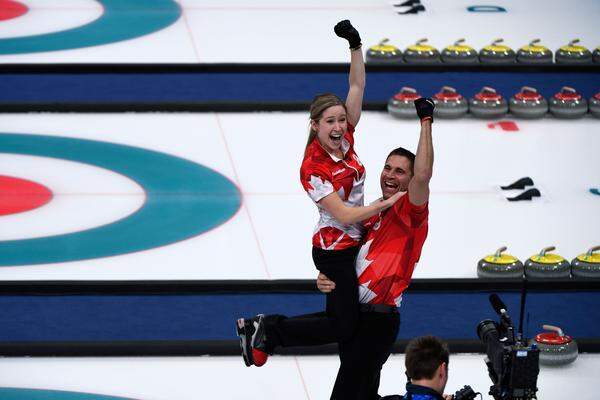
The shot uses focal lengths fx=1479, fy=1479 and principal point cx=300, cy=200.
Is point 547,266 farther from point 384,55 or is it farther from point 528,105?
point 384,55

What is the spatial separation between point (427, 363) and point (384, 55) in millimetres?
5919

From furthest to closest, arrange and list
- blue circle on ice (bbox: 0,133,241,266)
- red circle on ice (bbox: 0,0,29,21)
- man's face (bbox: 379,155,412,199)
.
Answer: red circle on ice (bbox: 0,0,29,21)
blue circle on ice (bbox: 0,133,241,266)
man's face (bbox: 379,155,412,199)

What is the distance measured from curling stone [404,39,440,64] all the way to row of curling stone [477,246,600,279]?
3.32m

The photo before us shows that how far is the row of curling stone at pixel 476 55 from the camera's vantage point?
1011cm

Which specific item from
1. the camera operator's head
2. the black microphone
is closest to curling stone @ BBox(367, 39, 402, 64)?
the black microphone

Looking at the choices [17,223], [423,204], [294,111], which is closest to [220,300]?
[17,223]

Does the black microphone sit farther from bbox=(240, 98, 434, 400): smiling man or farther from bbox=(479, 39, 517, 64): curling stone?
bbox=(479, 39, 517, 64): curling stone

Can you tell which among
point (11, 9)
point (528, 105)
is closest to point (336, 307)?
point (528, 105)

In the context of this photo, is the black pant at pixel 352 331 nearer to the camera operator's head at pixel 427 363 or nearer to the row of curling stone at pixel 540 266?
the camera operator's head at pixel 427 363

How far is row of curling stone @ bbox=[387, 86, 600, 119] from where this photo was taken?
916 cm

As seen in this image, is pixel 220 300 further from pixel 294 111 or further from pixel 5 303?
pixel 294 111

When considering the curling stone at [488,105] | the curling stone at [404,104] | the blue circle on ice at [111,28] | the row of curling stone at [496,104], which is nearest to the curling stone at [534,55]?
the row of curling stone at [496,104]

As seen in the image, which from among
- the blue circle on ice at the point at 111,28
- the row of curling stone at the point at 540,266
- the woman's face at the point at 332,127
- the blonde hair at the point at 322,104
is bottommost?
the blue circle on ice at the point at 111,28

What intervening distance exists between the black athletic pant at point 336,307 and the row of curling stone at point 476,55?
16.6 feet
